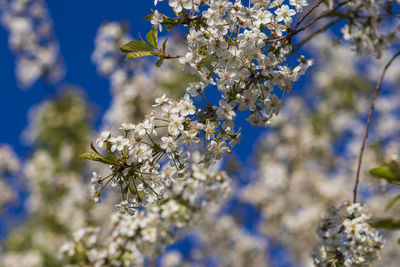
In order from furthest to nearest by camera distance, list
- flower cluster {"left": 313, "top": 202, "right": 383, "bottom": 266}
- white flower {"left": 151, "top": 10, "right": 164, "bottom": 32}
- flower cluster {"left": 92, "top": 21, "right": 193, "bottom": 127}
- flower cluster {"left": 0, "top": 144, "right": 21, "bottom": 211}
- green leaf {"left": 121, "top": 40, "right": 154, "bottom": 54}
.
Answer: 1. flower cluster {"left": 0, "top": 144, "right": 21, "bottom": 211}
2. flower cluster {"left": 92, "top": 21, "right": 193, "bottom": 127}
3. flower cluster {"left": 313, "top": 202, "right": 383, "bottom": 266}
4. green leaf {"left": 121, "top": 40, "right": 154, "bottom": 54}
5. white flower {"left": 151, "top": 10, "right": 164, "bottom": 32}

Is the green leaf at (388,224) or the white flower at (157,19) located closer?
the green leaf at (388,224)

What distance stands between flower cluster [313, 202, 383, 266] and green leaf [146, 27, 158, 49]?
3.81 feet

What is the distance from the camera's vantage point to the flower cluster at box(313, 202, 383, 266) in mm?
1868

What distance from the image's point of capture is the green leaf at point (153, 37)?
1638mm

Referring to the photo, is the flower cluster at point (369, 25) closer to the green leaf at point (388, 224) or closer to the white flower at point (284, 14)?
the white flower at point (284, 14)

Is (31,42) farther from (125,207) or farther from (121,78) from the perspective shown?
(125,207)

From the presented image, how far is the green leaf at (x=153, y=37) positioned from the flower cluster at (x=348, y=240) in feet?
3.81

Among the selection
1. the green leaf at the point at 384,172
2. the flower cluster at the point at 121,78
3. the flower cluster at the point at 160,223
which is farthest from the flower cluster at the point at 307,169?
the green leaf at the point at 384,172

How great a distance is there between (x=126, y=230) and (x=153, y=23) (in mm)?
1350

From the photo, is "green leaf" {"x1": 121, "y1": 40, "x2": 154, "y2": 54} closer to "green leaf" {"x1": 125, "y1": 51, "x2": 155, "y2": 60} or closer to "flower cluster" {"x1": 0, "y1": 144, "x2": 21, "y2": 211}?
"green leaf" {"x1": 125, "y1": 51, "x2": 155, "y2": 60}

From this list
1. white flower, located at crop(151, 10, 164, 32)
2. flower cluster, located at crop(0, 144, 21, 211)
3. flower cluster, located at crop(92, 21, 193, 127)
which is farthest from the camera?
flower cluster, located at crop(0, 144, 21, 211)

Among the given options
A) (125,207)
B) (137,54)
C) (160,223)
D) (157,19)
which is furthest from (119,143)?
(160,223)

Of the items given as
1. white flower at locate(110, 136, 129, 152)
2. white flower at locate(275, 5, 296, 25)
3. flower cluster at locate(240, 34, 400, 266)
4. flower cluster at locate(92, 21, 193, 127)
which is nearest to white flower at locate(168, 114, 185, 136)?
white flower at locate(110, 136, 129, 152)

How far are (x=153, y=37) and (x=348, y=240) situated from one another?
50.1 inches
